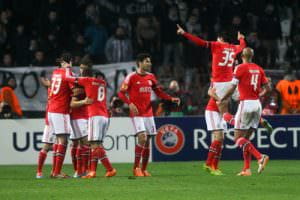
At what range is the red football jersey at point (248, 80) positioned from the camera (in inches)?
691

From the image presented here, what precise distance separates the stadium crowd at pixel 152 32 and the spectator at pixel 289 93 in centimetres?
59

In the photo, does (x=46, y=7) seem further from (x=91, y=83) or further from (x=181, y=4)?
(x=91, y=83)

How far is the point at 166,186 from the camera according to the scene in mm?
15609

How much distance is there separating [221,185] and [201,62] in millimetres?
10964

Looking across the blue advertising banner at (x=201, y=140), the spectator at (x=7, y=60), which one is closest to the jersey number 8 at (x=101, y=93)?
the blue advertising banner at (x=201, y=140)

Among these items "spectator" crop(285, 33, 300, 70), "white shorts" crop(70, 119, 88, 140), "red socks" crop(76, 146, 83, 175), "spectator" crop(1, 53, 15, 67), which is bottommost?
"red socks" crop(76, 146, 83, 175)

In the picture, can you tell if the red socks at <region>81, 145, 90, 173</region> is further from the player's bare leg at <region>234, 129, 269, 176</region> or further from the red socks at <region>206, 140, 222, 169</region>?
the player's bare leg at <region>234, 129, 269, 176</region>

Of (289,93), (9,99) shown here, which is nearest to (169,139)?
(289,93)

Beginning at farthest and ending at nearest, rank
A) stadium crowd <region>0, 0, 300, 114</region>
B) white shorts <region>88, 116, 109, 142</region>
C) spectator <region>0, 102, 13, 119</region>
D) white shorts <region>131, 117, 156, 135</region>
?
stadium crowd <region>0, 0, 300, 114</region> < spectator <region>0, 102, 13, 119</region> < white shorts <region>131, 117, 156, 135</region> < white shorts <region>88, 116, 109, 142</region>

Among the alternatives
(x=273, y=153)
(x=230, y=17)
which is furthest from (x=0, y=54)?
(x=273, y=153)

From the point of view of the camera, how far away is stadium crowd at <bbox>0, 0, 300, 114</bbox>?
2617cm

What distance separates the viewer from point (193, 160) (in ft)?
77.0

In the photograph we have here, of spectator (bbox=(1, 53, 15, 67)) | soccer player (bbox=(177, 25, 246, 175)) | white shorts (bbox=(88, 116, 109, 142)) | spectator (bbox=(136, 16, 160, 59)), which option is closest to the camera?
white shorts (bbox=(88, 116, 109, 142))

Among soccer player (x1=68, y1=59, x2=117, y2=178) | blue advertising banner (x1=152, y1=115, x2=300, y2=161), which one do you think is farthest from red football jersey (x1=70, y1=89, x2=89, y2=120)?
blue advertising banner (x1=152, y1=115, x2=300, y2=161)
